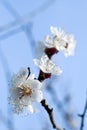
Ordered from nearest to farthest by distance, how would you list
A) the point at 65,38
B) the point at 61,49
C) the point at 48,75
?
the point at 48,75
the point at 61,49
the point at 65,38

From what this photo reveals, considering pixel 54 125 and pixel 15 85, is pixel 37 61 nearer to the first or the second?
pixel 15 85

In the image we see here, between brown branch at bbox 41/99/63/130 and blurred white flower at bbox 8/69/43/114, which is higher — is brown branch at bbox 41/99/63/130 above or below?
below

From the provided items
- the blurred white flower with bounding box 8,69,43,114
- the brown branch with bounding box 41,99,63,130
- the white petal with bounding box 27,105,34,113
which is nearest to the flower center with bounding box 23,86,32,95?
the blurred white flower with bounding box 8,69,43,114

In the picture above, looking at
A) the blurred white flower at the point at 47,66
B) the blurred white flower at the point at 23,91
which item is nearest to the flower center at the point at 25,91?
the blurred white flower at the point at 23,91

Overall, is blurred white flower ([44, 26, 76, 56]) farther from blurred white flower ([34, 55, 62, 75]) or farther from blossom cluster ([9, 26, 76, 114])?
blurred white flower ([34, 55, 62, 75])

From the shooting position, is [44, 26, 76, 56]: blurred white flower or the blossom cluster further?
[44, 26, 76, 56]: blurred white flower

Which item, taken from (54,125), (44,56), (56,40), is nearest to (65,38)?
(56,40)
